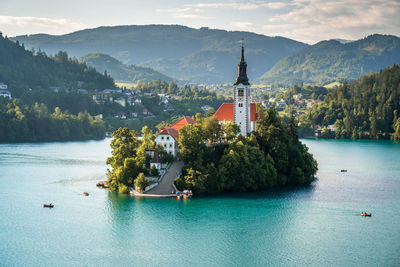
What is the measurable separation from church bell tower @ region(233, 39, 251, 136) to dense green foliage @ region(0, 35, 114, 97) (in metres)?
82.2

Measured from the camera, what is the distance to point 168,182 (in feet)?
171

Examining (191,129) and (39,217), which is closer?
(39,217)

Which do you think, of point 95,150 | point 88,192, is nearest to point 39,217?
point 88,192

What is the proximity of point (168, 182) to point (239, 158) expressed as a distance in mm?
7677

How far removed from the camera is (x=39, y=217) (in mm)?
45438

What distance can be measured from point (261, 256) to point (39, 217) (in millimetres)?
20359

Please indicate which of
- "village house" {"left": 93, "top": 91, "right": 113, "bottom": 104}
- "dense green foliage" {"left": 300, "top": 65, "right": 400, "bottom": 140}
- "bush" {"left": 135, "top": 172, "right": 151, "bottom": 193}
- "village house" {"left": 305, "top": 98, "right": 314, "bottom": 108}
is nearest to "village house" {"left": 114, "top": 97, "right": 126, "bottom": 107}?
"village house" {"left": 93, "top": 91, "right": 113, "bottom": 104}

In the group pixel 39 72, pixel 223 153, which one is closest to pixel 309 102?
pixel 39 72

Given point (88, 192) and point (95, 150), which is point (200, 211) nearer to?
point (88, 192)

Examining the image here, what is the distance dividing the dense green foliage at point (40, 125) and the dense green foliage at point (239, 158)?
55871 mm

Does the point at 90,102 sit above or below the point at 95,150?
above

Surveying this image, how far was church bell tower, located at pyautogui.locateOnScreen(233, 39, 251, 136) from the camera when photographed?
59844 mm

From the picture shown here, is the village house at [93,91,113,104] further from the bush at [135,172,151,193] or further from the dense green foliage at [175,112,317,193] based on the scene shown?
the bush at [135,172,151,193]

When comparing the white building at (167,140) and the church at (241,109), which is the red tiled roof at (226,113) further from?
the white building at (167,140)
